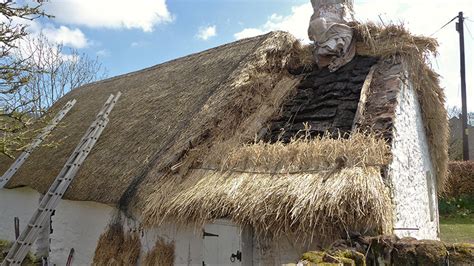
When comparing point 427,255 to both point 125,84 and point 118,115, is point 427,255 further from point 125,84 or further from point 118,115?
point 125,84

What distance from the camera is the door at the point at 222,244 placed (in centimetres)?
506

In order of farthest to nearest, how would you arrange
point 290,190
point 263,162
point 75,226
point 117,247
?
point 75,226 → point 117,247 → point 263,162 → point 290,190

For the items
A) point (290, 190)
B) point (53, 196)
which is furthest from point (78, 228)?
point (290, 190)

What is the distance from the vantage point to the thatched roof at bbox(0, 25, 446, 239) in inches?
179

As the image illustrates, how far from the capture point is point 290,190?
15.3ft

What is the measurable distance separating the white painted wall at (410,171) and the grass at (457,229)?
3.14 m

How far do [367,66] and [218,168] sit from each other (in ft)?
10.0

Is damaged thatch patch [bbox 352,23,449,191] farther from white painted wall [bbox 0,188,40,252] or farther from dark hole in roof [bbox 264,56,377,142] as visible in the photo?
white painted wall [bbox 0,188,40,252]

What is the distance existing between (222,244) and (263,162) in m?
1.20

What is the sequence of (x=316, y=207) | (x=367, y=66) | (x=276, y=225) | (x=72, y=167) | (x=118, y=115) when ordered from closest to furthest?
(x=316, y=207) < (x=276, y=225) < (x=367, y=66) < (x=72, y=167) < (x=118, y=115)

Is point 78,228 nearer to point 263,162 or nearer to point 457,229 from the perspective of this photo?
point 263,162

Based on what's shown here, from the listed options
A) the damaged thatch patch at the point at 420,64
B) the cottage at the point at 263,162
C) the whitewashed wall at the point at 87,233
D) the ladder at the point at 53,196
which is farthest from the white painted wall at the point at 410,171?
the ladder at the point at 53,196

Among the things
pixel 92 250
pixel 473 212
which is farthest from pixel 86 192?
pixel 473 212

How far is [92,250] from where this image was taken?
7.39 metres
